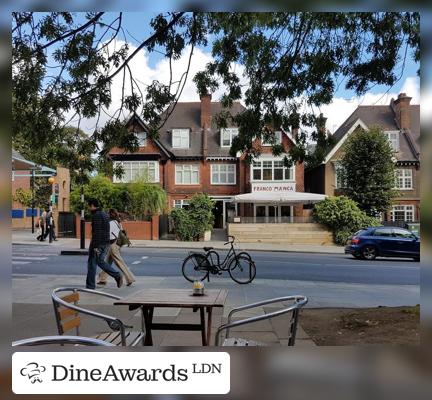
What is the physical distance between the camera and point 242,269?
12328mm

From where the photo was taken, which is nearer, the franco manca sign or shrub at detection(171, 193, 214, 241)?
shrub at detection(171, 193, 214, 241)

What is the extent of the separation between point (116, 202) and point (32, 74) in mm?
8294

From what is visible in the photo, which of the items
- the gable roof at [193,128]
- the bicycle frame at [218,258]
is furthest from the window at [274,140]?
the bicycle frame at [218,258]

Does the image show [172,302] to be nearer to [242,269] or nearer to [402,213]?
[242,269]

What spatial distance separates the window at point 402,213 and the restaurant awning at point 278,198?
197 inches

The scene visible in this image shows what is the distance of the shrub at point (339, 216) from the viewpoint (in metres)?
19.1

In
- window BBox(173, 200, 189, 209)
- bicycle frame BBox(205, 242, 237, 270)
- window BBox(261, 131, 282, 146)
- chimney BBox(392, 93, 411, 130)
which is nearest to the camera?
window BBox(261, 131, 282, 146)

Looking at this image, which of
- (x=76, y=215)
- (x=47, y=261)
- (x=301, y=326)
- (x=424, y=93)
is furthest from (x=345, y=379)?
(x=76, y=215)

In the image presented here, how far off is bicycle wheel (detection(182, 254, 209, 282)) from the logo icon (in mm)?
8960

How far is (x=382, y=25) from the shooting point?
690 cm

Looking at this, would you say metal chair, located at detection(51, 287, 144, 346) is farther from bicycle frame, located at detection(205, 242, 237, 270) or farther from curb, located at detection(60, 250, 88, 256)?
curb, located at detection(60, 250, 88, 256)

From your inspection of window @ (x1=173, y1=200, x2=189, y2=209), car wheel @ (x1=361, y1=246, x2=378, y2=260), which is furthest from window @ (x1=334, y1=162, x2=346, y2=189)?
window @ (x1=173, y1=200, x2=189, y2=209)

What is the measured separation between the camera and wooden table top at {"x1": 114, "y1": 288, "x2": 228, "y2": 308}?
422 centimetres

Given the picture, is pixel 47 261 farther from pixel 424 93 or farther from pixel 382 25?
pixel 424 93
